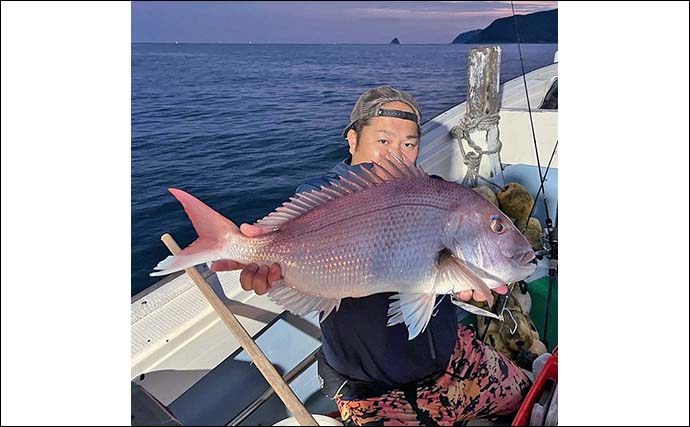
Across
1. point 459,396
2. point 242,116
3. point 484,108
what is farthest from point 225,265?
point 484,108

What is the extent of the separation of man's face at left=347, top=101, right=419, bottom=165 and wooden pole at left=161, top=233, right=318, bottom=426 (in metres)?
0.38

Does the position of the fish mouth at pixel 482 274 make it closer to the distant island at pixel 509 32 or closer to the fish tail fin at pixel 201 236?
the fish tail fin at pixel 201 236

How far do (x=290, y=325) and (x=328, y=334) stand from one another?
26 centimetres

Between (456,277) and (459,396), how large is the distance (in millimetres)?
382

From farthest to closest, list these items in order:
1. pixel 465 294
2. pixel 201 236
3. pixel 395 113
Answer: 1. pixel 395 113
2. pixel 465 294
3. pixel 201 236

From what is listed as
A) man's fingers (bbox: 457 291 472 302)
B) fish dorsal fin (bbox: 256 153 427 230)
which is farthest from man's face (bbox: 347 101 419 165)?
man's fingers (bbox: 457 291 472 302)

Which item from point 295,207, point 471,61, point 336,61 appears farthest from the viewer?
point 336,61

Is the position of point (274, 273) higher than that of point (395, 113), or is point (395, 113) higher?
point (395, 113)

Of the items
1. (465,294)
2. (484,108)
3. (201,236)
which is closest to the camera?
(201,236)

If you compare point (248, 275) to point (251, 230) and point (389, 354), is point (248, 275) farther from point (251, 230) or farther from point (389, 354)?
point (389, 354)

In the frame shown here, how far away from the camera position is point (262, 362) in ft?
2.92
